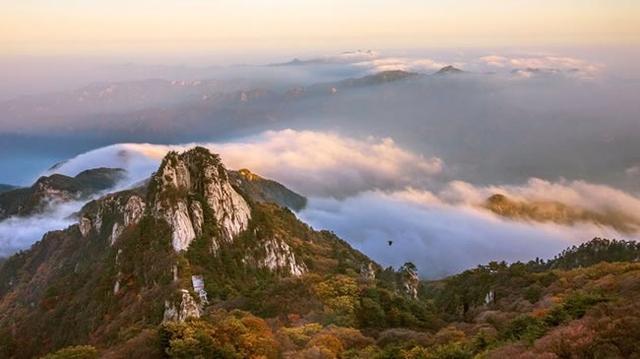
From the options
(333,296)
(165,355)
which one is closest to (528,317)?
(165,355)

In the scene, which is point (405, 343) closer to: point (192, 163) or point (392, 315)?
point (392, 315)

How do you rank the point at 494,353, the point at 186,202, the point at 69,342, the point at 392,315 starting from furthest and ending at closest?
the point at 186,202 → the point at 69,342 → the point at 392,315 → the point at 494,353

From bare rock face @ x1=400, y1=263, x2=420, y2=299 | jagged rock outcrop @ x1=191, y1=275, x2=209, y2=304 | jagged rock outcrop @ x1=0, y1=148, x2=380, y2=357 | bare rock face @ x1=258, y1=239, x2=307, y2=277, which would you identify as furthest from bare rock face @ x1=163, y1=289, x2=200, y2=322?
bare rock face @ x1=400, y1=263, x2=420, y2=299

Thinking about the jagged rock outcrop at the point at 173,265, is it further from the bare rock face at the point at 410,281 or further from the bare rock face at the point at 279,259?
the bare rock face at the point at 410,281

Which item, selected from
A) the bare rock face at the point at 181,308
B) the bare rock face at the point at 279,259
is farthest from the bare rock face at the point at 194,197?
the bare rock face at the point at 181,308

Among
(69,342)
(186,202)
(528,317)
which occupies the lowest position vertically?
(69,342)

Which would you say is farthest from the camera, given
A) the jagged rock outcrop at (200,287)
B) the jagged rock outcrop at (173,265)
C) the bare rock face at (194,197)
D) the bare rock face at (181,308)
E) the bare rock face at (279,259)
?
the bare rock face at (279,259)

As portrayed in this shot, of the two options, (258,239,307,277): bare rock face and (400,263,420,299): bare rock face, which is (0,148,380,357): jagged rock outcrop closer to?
(258,239,307,277): bare rock face
